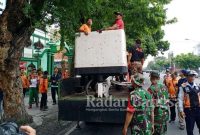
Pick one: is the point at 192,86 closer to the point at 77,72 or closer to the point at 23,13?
the point at 77,72

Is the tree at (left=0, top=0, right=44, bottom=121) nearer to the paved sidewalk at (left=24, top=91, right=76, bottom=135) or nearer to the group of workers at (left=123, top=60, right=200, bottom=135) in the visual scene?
the paved sidewalk at (left=24, top=91, right=76, bottom=135)

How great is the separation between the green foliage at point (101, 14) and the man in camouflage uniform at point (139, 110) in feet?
15.3

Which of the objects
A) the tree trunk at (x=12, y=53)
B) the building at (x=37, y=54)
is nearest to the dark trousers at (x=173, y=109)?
the tree trunk at (x=12, y=53)

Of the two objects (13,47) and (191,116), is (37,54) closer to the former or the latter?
(13,47)

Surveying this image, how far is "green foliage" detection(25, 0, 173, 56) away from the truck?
6.87ft

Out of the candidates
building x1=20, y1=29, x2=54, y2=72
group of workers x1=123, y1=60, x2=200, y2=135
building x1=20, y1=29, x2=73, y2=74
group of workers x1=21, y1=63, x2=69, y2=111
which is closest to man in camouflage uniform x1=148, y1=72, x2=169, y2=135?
group of workers x1=123, y1=60, x2=200, y2=135

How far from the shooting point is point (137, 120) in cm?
529

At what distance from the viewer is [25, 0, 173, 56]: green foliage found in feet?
32.8

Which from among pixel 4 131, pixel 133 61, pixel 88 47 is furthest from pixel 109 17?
pixel 4 131

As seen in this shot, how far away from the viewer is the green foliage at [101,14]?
9.98 metres

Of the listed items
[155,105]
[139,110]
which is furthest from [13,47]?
[139,110]

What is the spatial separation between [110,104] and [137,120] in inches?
70.5

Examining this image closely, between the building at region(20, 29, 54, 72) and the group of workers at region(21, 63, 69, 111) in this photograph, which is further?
the building at region(20, 29, 54, 72)

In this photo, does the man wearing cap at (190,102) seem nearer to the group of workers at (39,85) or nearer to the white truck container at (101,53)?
the white truck container at (101,53)
